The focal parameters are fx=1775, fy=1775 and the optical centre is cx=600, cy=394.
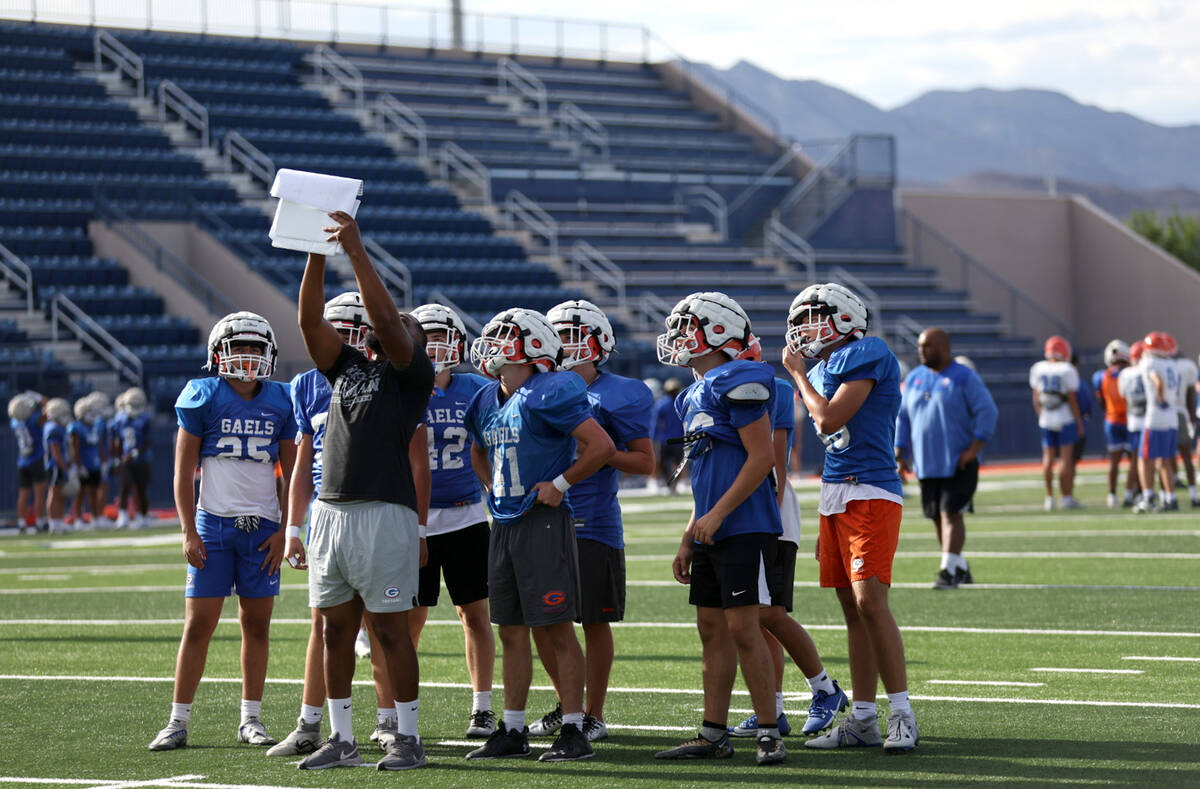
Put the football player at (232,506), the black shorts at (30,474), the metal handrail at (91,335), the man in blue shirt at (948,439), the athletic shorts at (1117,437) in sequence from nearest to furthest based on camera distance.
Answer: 1. the football player at (232,506)
2. the man in blue shirt at (948,439)
3. the athletic shorts at (1117,437)
4. the black shorts at (30,474)
5. the metal handrail at (91,335)

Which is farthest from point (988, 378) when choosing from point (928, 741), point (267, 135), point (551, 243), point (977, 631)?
point (928, 741)

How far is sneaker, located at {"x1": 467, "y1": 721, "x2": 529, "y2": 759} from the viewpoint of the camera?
7367mm

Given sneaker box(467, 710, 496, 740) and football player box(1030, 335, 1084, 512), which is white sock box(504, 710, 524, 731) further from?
football player box(1030, 335, 1084, 512)

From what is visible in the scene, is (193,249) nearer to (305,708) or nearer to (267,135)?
(267,135)

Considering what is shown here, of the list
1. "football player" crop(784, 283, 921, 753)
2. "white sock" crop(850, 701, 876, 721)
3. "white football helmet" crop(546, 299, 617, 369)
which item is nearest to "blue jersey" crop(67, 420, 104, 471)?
"white football helmet" crop(546, 299, 617, 369)

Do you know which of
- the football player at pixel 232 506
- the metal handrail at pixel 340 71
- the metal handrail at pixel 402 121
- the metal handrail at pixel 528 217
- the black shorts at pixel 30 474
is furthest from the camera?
the metal handrail at pixel 340 71

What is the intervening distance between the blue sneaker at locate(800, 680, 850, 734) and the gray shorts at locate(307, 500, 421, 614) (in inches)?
77.9

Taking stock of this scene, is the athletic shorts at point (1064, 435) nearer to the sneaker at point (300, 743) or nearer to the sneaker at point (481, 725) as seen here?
the sneaker at point (481, 725)

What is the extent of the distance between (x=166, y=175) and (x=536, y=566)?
2795cm

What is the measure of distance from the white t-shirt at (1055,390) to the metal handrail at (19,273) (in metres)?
16.6

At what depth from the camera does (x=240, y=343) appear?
7977 mm

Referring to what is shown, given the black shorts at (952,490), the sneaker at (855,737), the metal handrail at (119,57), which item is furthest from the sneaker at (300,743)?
the metal handrail at (119,57)

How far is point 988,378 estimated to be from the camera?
3519 centimetres

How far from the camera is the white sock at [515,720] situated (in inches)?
292
